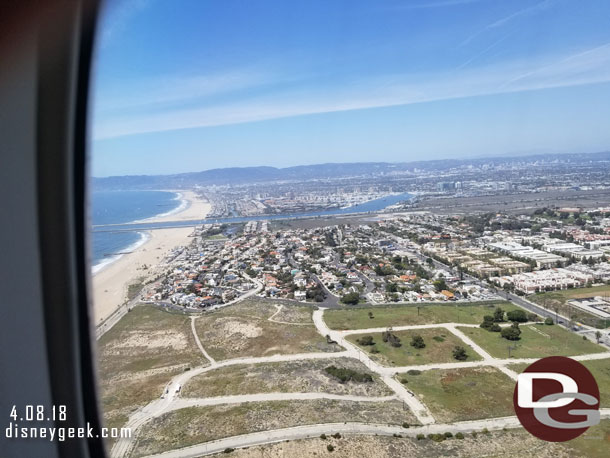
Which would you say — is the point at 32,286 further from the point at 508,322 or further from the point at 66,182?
the point at 508,322

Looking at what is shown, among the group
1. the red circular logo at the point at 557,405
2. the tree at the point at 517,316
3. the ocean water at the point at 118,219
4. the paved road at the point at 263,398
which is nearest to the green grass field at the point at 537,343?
the tree at the point at 517,316

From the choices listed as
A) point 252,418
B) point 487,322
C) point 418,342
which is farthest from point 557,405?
point 487,322

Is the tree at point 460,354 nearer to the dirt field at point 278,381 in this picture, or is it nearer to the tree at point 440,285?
the dirt field at point 278,381

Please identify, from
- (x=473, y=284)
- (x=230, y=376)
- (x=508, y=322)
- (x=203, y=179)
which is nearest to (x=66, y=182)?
(x=230, y=376)

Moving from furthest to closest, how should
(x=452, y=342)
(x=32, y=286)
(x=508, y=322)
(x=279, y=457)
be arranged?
(x=508, y=322)
(x=452, y=342)
(x=279, y=457)
(x=32, y=286)

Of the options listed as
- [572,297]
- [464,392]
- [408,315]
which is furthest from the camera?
[572,297]

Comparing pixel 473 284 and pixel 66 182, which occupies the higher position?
pixel 66 182

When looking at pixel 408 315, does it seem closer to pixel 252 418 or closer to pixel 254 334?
pixel 254 334

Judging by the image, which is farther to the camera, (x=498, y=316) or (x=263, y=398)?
(x=498, y=316)
